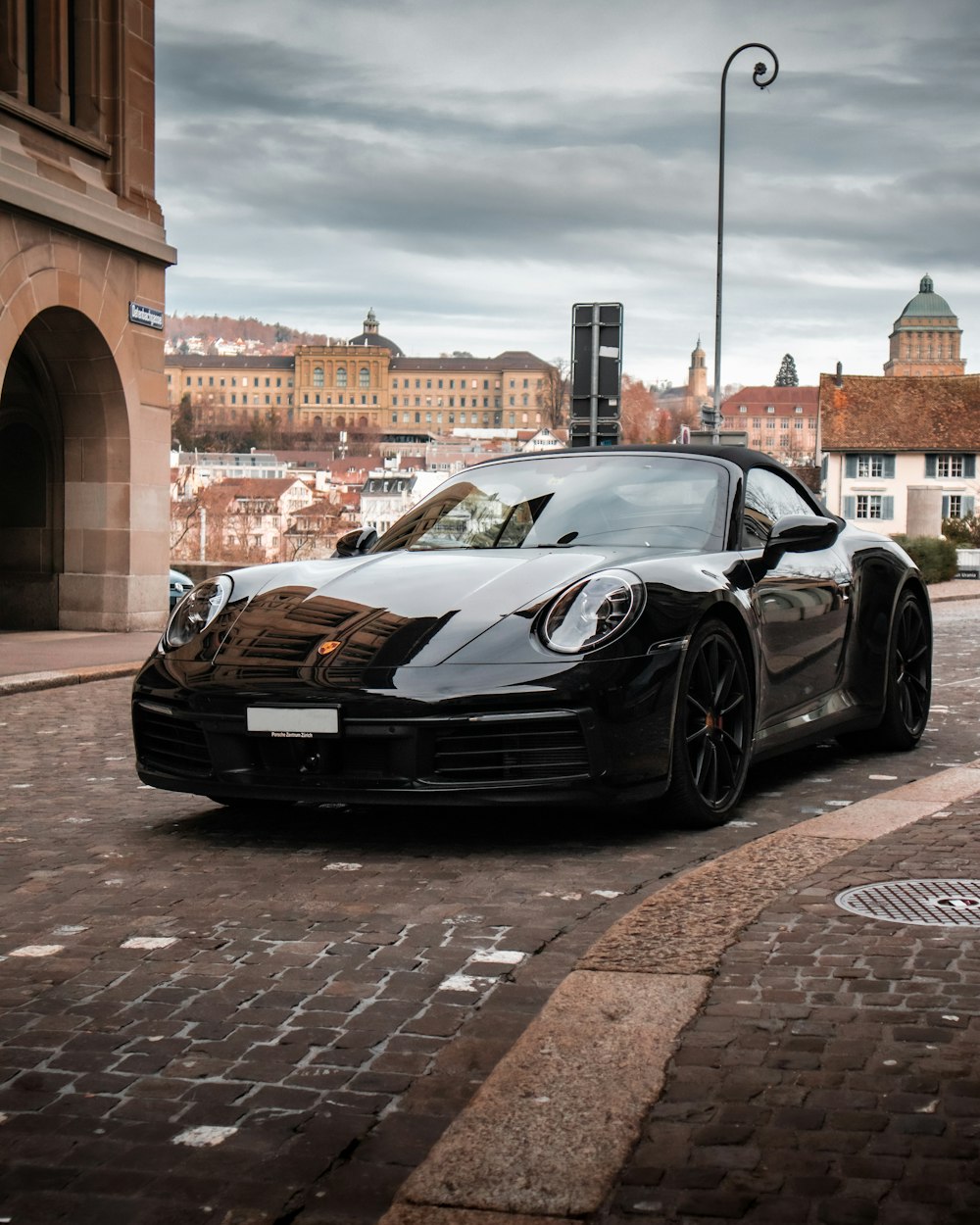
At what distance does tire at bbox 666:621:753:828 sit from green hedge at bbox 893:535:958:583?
30.1 m

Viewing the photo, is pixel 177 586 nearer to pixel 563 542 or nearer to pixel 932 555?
pixel 563 542

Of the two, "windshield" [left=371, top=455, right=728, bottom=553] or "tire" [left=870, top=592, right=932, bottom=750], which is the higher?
"windshield" [left=371, top=455, right=728, bottom=553]

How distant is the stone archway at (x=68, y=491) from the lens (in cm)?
1695

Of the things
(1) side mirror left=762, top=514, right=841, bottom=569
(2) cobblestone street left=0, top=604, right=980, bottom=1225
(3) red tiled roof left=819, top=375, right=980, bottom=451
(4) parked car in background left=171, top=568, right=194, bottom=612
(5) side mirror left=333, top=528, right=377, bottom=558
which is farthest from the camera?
(3) red tiled roof left=819, top=375, right=980, bottom=451

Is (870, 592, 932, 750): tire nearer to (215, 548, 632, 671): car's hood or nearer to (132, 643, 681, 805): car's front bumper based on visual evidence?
(215, 548, 632, 671): car's hood

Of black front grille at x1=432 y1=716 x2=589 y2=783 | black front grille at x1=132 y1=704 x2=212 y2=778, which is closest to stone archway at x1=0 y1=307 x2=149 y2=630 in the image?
black front grille at x1=132 y1=704 x2=212 y2=778

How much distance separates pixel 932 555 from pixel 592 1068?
1332 inches

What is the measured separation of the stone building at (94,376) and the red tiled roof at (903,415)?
63.2 m

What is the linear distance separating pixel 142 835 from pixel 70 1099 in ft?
8.71

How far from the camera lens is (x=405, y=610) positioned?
5.26 m

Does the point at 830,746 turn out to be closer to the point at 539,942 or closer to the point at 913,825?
the point at 913,825

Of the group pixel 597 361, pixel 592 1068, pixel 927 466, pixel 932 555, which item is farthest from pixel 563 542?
pixel 927 466

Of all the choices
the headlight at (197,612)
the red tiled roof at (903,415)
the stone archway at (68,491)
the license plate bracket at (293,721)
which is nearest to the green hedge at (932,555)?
the stone archway at (68,491)

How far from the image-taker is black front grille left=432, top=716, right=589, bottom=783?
4953 mm
